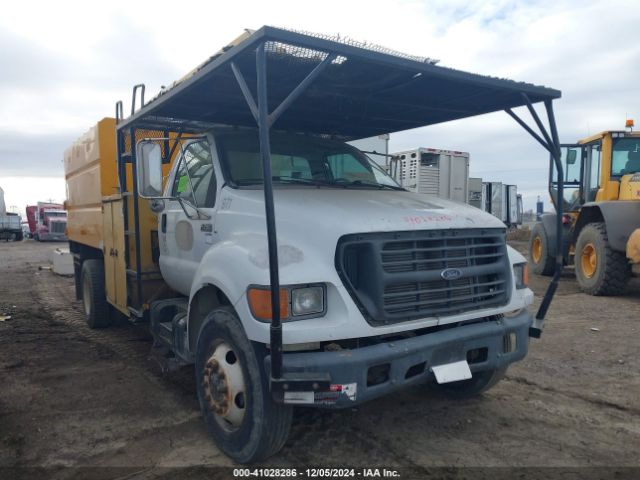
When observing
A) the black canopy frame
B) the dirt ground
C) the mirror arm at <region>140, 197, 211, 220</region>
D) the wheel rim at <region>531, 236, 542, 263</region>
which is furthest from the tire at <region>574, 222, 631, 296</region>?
the mirror arm at <region>140, 197, 211, 220</region>

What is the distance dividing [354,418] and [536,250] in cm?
965

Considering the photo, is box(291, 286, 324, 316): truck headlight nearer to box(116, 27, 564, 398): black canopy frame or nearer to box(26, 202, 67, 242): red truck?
box(116, 27, 564, 398): black canopy frame

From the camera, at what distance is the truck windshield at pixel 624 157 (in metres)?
9.43

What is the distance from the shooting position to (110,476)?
3129 mm

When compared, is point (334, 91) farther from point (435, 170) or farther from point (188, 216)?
point (435, 170)

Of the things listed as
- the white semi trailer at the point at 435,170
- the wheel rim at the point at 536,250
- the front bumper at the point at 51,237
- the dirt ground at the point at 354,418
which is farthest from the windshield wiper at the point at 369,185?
the front bumper at the point at 51,237

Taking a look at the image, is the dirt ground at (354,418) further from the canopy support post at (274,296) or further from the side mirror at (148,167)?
the side mirror at (148,167)

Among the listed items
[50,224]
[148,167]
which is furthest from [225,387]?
[50,224]

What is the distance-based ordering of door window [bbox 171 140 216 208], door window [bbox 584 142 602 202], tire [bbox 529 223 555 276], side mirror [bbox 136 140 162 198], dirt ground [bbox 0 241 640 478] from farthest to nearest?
tire [bbox 529 223 555 276] → door window [bbox 584 142 602 202] → door window [bbox 171 140 216 208] → side mirror [bbox 136 140 162 198] → dirt ground [bbox 0 241 640 478]

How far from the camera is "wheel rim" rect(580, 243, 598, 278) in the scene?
9.41 metres

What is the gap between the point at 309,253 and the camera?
308 centimetres

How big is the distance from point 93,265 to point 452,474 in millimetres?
5600

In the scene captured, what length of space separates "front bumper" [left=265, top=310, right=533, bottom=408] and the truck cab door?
1575mm

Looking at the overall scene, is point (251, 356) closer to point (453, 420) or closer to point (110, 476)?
point (110, 476)
